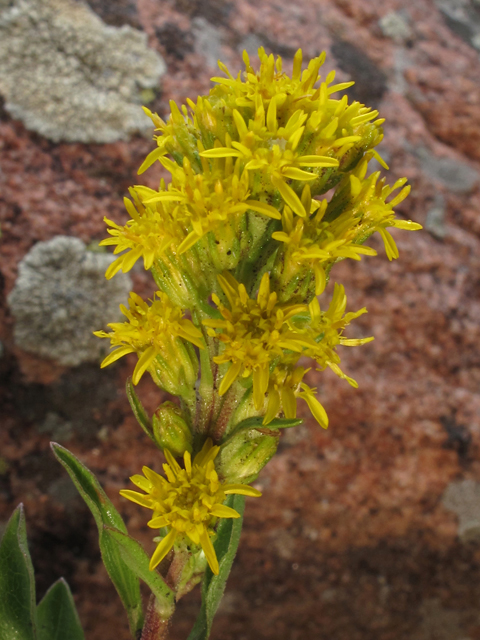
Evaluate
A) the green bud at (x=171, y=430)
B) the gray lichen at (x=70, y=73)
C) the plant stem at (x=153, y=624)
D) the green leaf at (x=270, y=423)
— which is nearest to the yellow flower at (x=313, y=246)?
the green leaf at (x=270, y=423)

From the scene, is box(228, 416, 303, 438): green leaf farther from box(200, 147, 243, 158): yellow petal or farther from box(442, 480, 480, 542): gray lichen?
box(442, 480, 480, 542): gray lichen

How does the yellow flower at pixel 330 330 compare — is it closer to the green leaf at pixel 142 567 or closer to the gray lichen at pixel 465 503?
the green leaf at pixel 142 567

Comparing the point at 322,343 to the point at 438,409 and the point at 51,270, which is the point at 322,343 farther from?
the point at 438,409

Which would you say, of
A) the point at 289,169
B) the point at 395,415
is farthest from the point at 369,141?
the point at 395,415

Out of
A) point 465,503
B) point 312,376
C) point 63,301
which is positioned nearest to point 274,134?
point 63,301

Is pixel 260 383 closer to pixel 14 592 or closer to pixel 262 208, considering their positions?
pixel 262 208

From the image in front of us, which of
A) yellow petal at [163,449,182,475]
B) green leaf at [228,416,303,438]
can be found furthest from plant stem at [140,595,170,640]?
green leaf at [228,416,303,438]
